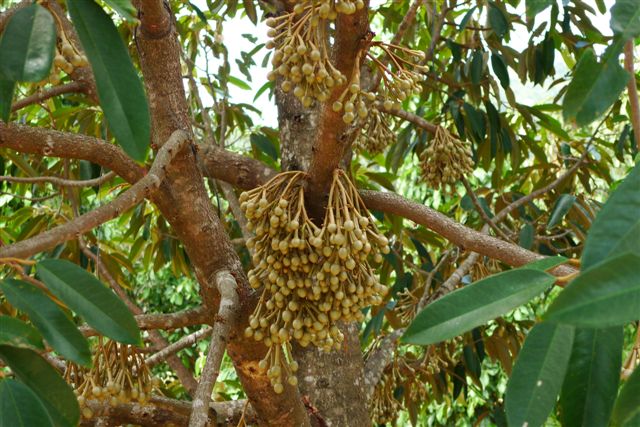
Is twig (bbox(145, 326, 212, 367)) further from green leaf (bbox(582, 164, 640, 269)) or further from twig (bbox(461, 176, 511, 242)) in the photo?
green leaf (bbox(582, 164, 640, 269))

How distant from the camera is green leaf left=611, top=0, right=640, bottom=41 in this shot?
0.67m

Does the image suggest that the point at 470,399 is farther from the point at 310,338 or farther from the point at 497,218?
the point at 310,338

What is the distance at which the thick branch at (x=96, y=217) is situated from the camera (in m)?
0.83

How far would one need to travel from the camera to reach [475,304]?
0.63 m

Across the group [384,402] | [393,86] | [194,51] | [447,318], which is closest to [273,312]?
[393,86]

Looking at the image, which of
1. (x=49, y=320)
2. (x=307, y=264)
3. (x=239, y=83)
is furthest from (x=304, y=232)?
(x=239, y=83)

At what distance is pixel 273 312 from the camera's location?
4.28 ft

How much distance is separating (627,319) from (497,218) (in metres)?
1.56

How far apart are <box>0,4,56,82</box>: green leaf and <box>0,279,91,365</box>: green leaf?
0.66ft

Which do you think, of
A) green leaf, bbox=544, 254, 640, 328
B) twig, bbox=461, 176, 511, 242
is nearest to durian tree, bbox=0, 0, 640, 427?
green leaf, bbox=544, 254, 640, 328

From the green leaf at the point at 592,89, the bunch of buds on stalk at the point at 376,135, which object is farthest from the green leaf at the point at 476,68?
the green leaf at the point at 592,89

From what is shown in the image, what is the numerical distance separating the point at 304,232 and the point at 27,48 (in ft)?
2.05

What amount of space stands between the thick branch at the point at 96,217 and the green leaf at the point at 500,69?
4.46 feet

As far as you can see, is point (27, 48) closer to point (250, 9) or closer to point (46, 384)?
point (46, 384)
